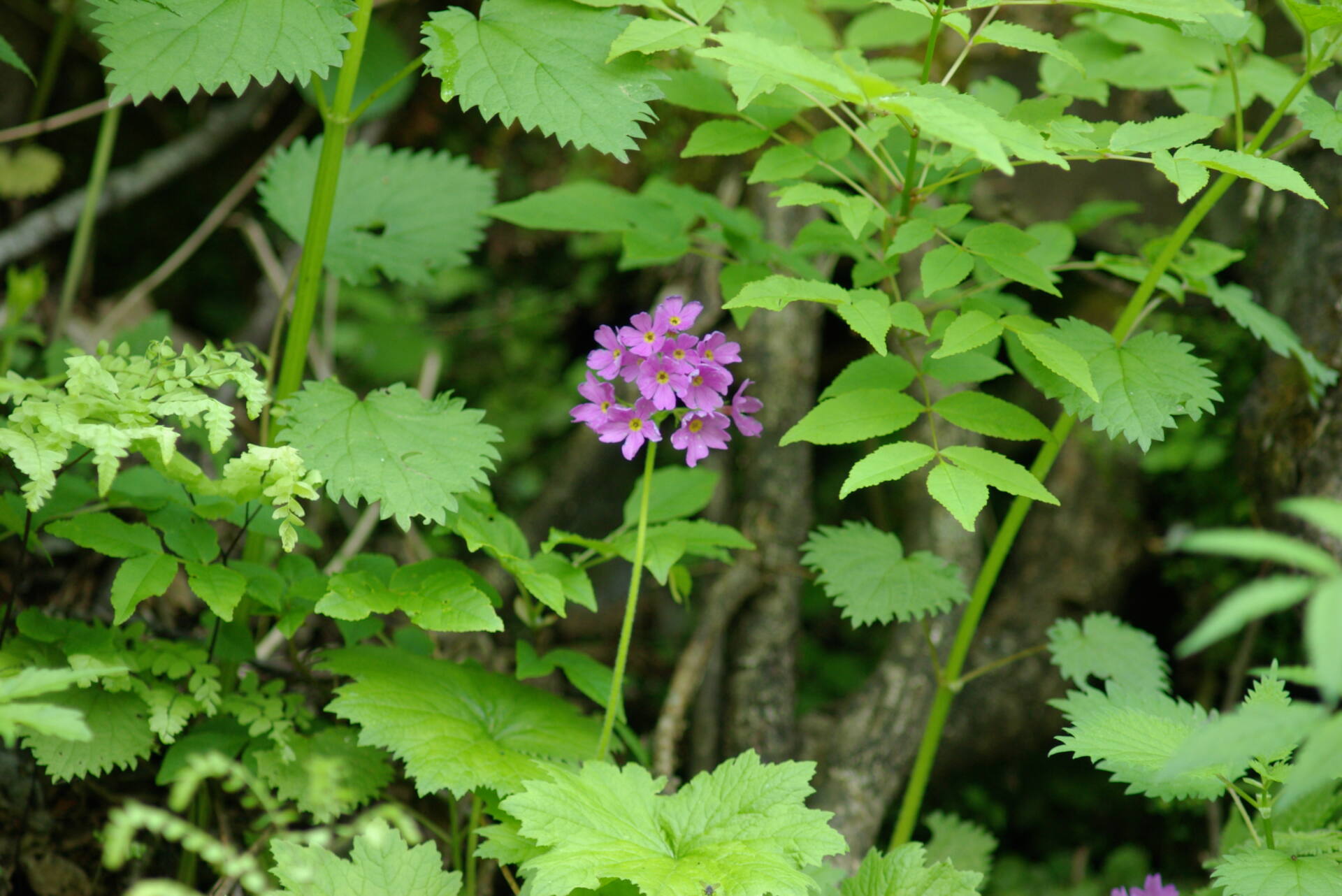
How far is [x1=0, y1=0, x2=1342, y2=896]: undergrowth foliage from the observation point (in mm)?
1546

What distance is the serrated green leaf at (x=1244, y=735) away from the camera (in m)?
1.08

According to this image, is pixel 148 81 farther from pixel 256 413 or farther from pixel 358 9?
pixel 256 413

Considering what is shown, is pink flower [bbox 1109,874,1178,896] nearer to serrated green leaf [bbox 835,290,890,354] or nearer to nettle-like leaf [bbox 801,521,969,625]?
nettle-like leaf [bbox 801,521,969,625]

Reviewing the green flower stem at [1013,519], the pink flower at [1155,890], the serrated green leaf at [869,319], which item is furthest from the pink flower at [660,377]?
the pink flower at [1155,890]

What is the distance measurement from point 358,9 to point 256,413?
2.59 feet

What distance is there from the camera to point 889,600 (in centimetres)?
199

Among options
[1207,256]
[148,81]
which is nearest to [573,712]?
[148,81]

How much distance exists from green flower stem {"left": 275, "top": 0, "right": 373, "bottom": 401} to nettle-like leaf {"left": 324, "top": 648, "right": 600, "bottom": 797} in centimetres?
59

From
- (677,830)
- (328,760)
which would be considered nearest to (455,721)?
(328,760)

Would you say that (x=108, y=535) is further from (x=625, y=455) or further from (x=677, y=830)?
(x=677, y=830)


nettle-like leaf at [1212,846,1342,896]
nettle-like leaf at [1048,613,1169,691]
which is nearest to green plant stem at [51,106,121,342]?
nettle-like leaf at [1048,613,1169,691]

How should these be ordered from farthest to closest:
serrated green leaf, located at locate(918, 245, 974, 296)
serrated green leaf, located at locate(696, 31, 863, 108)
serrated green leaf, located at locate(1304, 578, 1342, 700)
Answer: serrated green leaf, located at locate(918, 245, 974, 296)
serrated green leaf, located at locate(696, 31, 863, 108)
serrated green leaf, located at locate(1304, 578, 1342, 700)

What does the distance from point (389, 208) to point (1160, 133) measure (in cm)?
172

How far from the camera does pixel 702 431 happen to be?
1.79m
